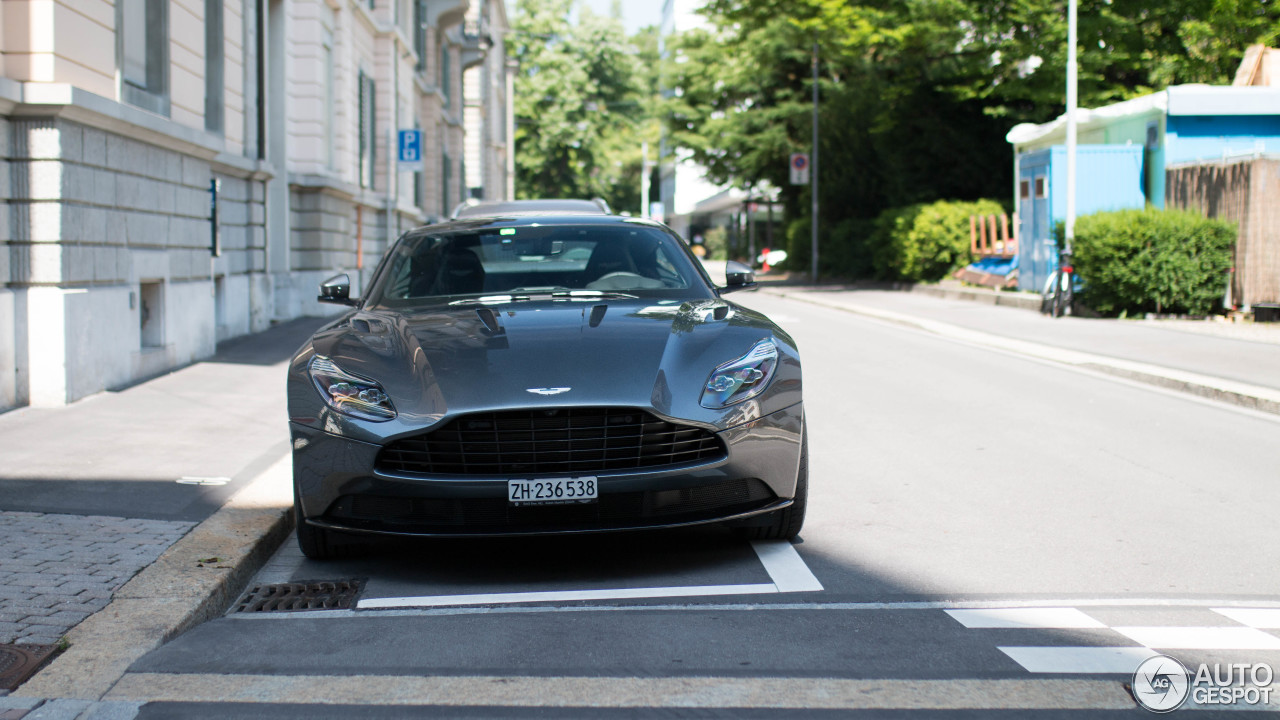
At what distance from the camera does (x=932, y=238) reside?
94.5 feet

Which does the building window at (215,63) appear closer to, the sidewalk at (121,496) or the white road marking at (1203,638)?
the sidewalk at (121,496)

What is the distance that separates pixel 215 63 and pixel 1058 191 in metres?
14.4

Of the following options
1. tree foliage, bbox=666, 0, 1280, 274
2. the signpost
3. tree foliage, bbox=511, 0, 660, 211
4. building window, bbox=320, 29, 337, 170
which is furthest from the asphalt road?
tree foliage, bbox=511, 0, 660, 211

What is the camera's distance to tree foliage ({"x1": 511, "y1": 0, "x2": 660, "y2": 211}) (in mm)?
69250

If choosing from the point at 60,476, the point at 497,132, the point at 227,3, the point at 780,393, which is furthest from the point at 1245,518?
the point at 497,132

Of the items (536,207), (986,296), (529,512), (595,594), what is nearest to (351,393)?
(529,512)

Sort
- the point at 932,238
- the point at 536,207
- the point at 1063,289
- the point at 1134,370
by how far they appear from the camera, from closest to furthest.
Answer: the point at 536,207 → the point at 1134,370 → the point at 1063,289 → the point at 932,238

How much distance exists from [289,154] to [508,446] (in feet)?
54.4

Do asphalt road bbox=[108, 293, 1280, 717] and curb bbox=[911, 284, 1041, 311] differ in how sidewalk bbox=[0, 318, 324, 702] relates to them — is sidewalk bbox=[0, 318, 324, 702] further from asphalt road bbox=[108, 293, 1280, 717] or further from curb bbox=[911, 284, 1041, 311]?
curb bbox=[911, 284, 1041, 311]

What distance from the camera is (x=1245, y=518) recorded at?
626cm

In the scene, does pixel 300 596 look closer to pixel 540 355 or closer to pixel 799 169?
pixel 540 355

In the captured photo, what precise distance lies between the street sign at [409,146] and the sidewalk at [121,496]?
1069cm

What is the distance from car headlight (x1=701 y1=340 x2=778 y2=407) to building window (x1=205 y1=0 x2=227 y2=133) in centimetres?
1140
